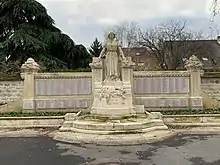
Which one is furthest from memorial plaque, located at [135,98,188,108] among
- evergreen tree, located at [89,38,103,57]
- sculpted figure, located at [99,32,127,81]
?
evergreen tree, located at [89,38,103,57]

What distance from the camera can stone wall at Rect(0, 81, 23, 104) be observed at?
17.5m

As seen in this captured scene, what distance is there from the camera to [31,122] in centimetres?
1293

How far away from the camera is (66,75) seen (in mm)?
15836

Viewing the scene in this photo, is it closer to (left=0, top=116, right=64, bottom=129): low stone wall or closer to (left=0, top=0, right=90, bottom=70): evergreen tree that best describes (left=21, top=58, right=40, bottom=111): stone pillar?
(left=0, top=116, right=64, bottom=129): low stone wall

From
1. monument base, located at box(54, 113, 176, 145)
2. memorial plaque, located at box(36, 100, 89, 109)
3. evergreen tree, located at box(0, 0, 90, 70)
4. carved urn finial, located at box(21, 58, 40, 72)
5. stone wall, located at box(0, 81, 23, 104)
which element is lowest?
monument base, located at box(54, 113, 176, 145)

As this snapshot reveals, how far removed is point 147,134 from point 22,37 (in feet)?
42.4

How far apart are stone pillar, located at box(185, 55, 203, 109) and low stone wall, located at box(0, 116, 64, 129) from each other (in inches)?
252

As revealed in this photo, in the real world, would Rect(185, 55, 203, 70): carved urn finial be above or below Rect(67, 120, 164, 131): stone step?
above

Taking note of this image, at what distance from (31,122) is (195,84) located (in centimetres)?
777

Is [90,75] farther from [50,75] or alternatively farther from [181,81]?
[181,81]

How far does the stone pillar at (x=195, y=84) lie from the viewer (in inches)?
614

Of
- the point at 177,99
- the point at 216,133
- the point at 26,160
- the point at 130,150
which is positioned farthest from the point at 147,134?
the point at 177,99

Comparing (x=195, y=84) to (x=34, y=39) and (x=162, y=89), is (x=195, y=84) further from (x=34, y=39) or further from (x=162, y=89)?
(x=34, y=39)

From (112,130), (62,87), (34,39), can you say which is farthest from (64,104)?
(34,39)
